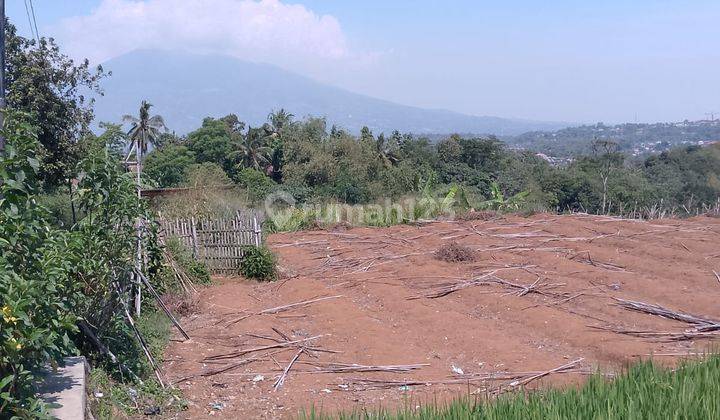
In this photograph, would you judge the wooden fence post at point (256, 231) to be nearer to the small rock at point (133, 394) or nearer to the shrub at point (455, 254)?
the shrub at point (455, 254)

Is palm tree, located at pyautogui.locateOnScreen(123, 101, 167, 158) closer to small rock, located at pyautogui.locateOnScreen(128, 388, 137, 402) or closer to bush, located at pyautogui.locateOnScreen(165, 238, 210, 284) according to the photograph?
bush, located at pyautogui.locateOnScreen(165, 238, 210, 284)

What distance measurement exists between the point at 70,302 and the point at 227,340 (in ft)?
9.41

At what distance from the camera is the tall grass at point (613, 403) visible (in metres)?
4.47

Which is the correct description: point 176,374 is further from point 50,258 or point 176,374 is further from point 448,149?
point 448,149

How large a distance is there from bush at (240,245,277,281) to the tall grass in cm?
724

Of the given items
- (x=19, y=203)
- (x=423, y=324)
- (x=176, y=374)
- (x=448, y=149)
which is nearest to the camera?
(x=19, y=203)

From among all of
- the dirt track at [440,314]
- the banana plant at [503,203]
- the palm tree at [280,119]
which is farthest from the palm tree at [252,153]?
the dirt track at [440,314]

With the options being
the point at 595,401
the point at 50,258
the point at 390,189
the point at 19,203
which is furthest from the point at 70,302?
the point at 390,189

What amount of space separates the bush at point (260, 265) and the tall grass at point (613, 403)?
7.24 metres

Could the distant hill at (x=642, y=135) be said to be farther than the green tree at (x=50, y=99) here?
Yes

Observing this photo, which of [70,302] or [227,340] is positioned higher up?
[70,302]

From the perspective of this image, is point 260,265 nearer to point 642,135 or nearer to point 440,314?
point 440,314

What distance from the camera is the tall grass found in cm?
447

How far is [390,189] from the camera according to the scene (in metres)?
27.3
